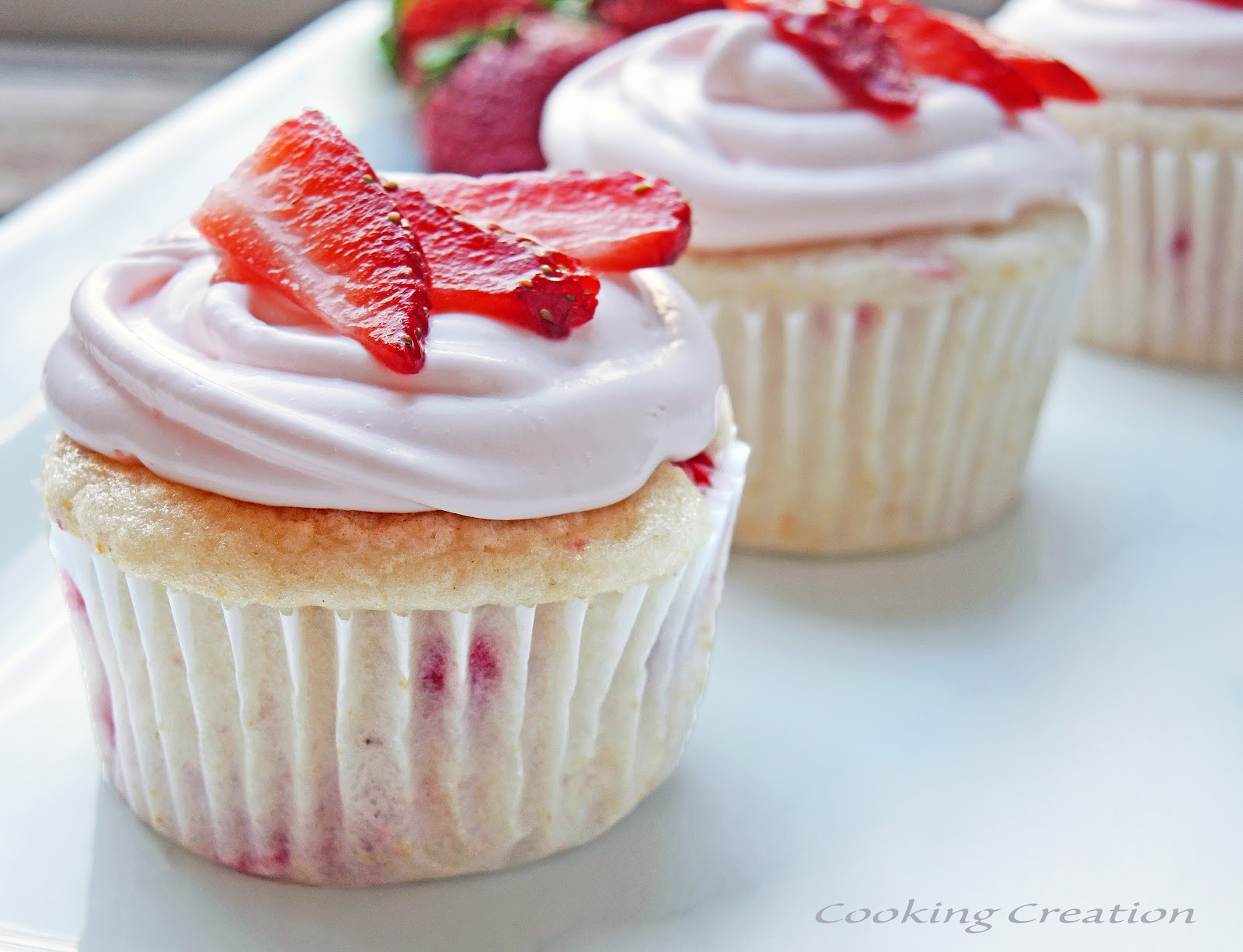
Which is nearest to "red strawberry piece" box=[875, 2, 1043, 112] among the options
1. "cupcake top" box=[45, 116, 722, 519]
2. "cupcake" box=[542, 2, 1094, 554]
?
"cupcake" box=[542, 2, 1094, 554]

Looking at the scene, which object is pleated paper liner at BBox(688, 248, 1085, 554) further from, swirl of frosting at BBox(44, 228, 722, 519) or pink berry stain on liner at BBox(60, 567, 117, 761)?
pink berry stain on liner at BBox(60, 567, 117, 761)

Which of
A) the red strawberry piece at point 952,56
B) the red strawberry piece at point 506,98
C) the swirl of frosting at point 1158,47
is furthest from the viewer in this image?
the red strawberry piece at point 506,98

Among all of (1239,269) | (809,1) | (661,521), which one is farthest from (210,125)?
(1239,269)

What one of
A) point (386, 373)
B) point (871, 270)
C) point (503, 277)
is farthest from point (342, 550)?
point (871, 270)

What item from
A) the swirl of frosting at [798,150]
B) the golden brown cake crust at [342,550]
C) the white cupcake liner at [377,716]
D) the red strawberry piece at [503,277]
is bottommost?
the white cupcake liner at [377,716]

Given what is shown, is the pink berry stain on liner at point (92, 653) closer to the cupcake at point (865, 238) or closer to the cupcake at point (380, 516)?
the cupcake at point (380, 516)

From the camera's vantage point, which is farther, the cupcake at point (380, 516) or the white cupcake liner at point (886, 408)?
the white cupcake liner at point (886, 408)

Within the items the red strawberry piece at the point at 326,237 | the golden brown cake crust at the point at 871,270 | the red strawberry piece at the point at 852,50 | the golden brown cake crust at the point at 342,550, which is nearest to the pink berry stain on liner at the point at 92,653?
the golden brown cake crust at the point at 342,550
